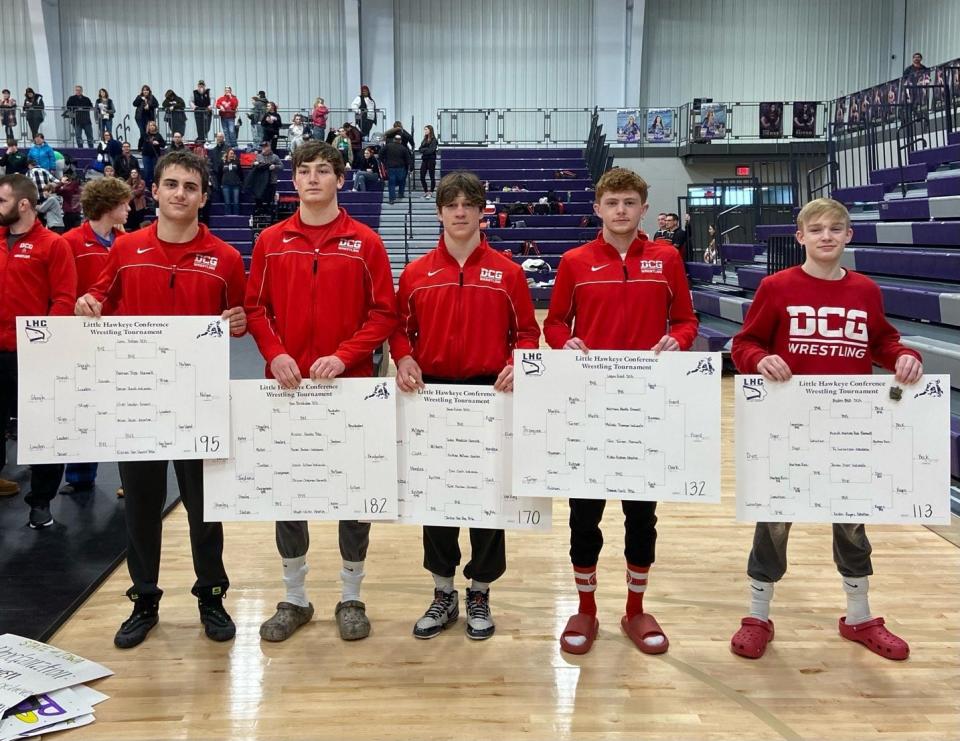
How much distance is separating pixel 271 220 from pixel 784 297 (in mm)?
13229

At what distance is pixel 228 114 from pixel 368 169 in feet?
11.9

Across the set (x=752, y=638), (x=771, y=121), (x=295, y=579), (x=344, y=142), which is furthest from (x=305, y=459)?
(x=771, y=121)

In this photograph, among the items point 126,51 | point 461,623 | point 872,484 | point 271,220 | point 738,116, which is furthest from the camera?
point 126,51

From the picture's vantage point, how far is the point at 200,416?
2.87 metres

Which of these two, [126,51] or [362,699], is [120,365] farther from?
[126,51]

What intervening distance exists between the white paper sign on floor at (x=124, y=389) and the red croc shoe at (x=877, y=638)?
240 cm

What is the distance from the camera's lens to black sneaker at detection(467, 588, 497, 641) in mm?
3055

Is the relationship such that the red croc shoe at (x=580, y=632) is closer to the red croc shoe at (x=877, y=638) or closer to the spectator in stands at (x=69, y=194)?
the red croc shoe at (x=877, y=638)

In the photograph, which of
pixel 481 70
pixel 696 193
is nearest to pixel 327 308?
pixel 696 193

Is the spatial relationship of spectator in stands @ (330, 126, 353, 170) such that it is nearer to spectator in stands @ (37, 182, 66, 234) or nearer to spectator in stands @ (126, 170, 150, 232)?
spectator in stands @ (126, 170, 150, 232)

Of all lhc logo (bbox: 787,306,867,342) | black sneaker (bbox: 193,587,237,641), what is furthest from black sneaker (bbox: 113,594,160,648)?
lhc logo (bbox: 787,306,867,342)

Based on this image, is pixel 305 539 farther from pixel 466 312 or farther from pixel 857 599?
pixel 857 599

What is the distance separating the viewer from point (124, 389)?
2859mm

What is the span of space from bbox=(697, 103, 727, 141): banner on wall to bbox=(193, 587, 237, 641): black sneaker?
16.7 m
